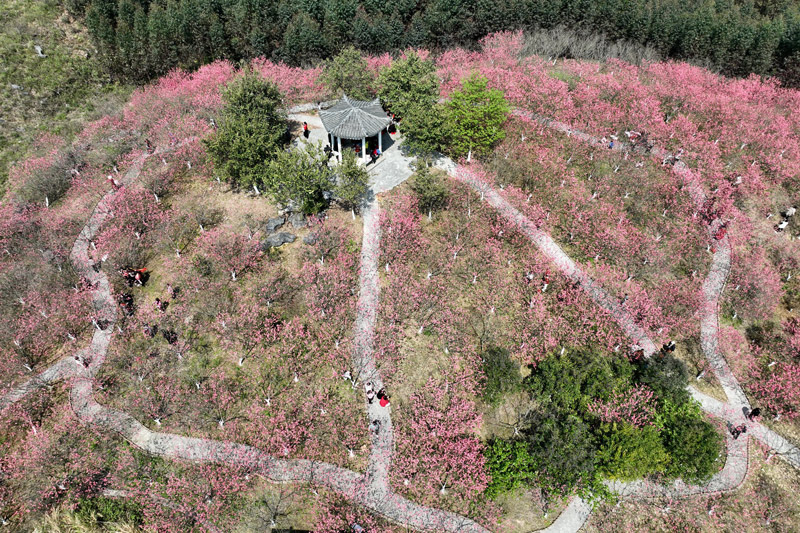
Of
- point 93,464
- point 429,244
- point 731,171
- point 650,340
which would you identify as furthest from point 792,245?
point 93,464

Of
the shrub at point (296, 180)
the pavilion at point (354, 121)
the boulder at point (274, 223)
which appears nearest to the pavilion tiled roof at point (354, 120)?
the pavilion at point (354, 121)

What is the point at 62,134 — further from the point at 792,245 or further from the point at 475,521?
the point at 792,245

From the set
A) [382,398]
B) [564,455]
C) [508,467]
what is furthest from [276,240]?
[564,455]

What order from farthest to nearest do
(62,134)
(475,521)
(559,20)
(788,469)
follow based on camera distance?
(559,20)
(62,134)
(788,469)
(475,521)

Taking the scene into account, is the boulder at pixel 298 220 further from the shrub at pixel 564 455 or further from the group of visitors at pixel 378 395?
the shrub at pixel 564 455

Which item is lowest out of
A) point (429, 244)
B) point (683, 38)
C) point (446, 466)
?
point (446, 466)

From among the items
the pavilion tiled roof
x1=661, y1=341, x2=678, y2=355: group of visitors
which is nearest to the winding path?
x1=661, y1=341, x2=678, y2=355: group of visitors
